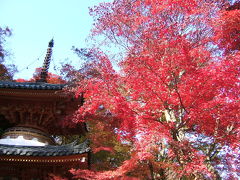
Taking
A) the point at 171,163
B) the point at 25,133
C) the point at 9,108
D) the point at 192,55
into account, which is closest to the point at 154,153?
the point at 171,163

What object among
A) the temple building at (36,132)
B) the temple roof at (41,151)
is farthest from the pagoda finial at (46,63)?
the temple roof at (41,151)

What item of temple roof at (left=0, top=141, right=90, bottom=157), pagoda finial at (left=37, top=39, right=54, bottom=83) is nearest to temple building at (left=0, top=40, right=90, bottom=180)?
temple roof at (left=0, top=141, right=90, bottom=157)

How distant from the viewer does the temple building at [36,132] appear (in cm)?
773

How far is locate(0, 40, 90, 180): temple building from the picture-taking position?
7.73 meters

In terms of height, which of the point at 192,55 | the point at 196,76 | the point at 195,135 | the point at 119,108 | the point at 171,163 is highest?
the point at 192,55

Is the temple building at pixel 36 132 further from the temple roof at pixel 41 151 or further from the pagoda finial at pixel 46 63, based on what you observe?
the pagoda finial at pixel 46 63

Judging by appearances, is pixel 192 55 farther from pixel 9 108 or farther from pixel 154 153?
pixel 9 108

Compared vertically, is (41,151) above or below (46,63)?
below

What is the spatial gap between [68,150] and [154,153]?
3.94 meters

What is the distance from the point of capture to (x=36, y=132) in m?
9.45

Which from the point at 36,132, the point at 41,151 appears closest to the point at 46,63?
the point at 36,132

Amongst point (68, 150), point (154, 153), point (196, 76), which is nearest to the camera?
point (68, 150)

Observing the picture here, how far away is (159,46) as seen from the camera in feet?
34.4

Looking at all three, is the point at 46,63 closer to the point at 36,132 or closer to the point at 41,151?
→ the point at 36,132
